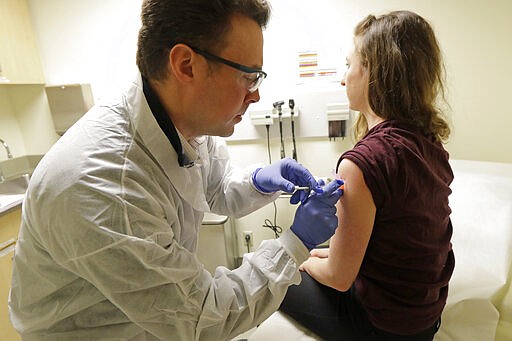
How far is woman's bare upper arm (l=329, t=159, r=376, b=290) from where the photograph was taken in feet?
2.79

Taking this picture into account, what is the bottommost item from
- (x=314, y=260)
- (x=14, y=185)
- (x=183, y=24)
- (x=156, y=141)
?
(x=314, y=260)

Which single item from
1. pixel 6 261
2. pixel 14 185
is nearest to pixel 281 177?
pixel 6 261

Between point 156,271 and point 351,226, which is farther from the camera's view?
point 351,226

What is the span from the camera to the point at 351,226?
892mm

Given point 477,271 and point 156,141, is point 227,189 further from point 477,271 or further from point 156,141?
point 477,271

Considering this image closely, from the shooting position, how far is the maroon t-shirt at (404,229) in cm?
85

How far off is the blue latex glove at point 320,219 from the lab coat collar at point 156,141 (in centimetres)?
35

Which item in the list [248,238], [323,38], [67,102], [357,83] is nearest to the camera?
[357,83]

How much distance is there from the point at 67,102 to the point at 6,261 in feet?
3.72

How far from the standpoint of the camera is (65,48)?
88.9 inches

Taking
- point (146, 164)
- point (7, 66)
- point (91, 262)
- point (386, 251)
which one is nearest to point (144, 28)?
point (146, 164)

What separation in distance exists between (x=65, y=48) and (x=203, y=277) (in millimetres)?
2221

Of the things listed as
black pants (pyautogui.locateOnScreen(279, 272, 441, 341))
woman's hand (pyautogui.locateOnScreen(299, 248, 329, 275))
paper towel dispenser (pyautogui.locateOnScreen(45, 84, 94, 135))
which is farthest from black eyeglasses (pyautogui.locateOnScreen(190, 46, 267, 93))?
paper towel dispenser (pyautogui.locateOnScreen(45, 84, 94, 135))

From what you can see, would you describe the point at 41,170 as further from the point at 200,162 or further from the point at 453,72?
the point at 453,72
